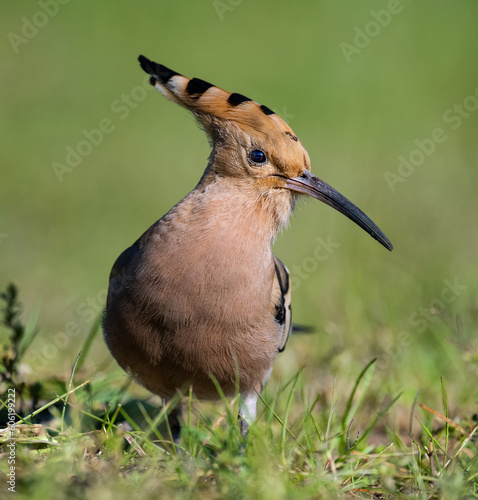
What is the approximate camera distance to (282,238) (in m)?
6.34

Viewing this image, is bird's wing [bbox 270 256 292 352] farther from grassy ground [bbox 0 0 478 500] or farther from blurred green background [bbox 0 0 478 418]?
blurred green background [bbox 0 0 478 418]

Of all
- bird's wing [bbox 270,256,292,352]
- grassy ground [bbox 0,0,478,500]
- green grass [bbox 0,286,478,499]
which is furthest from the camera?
bird's wing [bbox 270,256,292,352]

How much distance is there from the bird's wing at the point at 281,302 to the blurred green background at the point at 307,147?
0.56 meters

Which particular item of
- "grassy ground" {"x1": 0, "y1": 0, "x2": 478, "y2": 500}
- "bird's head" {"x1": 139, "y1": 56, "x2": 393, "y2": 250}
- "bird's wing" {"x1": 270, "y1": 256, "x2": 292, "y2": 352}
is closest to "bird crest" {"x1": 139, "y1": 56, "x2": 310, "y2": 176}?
"bird's head" {"x1": 139, "y1": 56, "x2": 393, "y2": 250}

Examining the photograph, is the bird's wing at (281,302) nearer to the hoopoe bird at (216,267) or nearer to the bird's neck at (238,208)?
the hoopoe bird at (216,267)

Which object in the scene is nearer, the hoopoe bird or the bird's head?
the hoopoe bird

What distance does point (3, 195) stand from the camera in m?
6.69

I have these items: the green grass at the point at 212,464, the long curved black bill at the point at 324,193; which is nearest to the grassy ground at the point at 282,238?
the green grass at the point at 212,464

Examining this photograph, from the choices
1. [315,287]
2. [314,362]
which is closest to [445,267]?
[315,287]

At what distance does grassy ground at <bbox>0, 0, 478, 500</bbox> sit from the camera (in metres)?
2.38

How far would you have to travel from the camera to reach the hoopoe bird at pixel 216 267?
2.78 m

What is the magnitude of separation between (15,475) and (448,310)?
2865 mm

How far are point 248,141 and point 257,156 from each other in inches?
2.8

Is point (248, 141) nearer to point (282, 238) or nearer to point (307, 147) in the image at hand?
point (282, 238)
